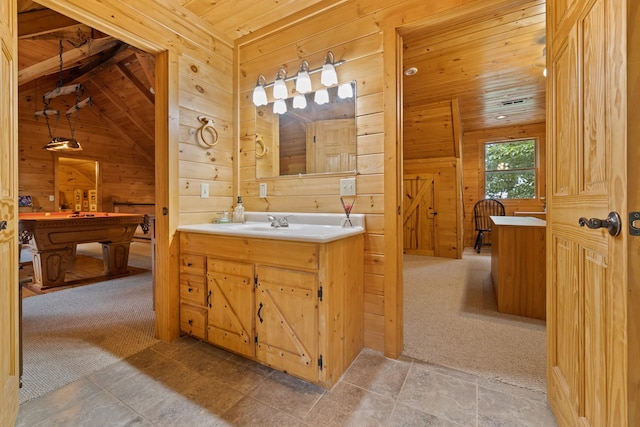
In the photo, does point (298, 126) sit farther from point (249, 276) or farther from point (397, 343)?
point (397, 343)

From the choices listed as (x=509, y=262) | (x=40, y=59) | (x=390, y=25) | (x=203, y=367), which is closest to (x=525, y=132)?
(x=509, y=262)

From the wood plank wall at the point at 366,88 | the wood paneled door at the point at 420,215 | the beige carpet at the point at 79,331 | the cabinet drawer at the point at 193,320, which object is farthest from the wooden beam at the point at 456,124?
the beige carpet at the point at 79,331

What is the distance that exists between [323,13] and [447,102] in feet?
9.31

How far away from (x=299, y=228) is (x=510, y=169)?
597cm

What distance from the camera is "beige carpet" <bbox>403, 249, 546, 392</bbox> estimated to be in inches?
64.1

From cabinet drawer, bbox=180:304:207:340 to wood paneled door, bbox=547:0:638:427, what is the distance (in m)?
1.92

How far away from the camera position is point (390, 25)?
1.71m

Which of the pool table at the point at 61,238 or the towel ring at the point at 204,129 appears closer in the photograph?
the towel ring at the point at 204,129

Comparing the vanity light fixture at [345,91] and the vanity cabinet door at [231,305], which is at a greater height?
the vanity light fixture at [345,91]

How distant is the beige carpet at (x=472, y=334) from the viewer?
1.63 m

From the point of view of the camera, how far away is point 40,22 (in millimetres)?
2723

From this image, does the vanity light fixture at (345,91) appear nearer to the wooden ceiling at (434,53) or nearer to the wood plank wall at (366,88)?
the wood plank wall at (366,88)

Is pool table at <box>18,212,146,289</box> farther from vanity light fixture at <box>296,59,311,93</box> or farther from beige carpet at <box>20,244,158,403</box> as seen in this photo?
vanity light fixture at <box>296,59,311,93</box>

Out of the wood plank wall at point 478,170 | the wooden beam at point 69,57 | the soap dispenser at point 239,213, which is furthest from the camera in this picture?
the wood plank wall at point 478,170
